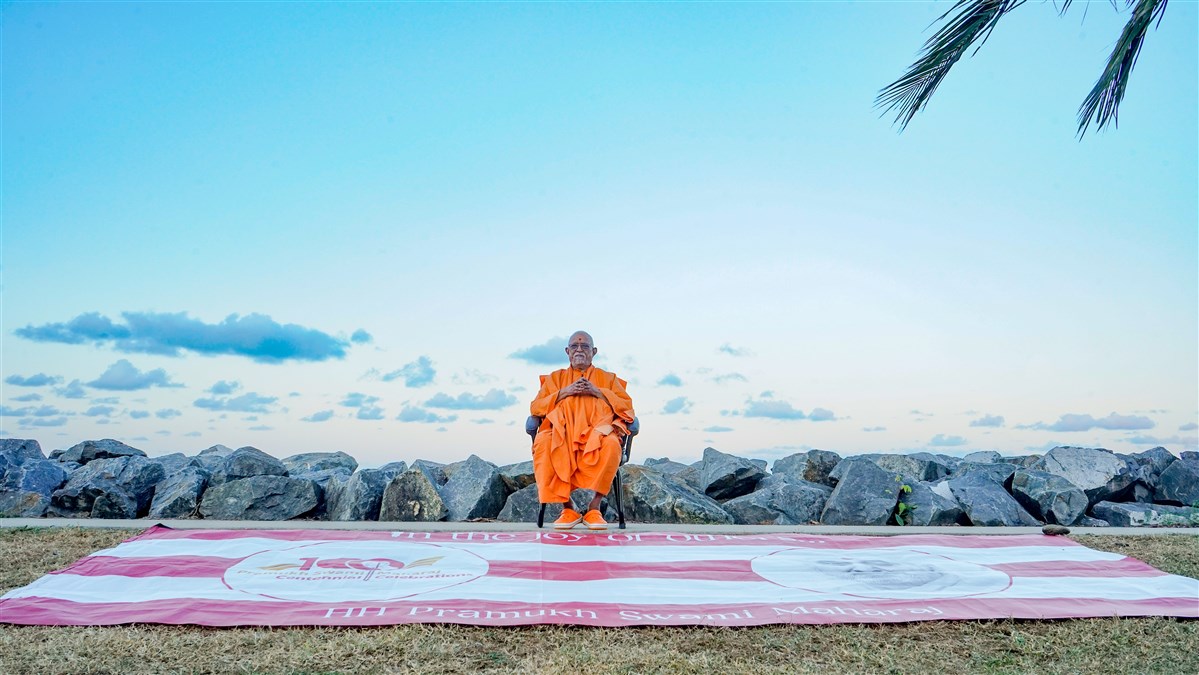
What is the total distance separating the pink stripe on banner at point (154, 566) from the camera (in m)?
4.36

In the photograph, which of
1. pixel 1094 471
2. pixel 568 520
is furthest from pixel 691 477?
pixel 1094 471

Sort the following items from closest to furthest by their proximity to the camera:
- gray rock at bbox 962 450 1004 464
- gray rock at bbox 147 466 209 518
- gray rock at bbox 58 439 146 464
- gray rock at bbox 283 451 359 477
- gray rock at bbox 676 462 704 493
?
gray rock at bbox 147 466 209 518
gray rock at bbox 676 462 704 493
gray rock at bbox 58 439 146 464
gray rock at bbox 283 451 359 477
gray rock at bbox 962 450 1004 464

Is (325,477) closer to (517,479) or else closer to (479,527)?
(517,479)

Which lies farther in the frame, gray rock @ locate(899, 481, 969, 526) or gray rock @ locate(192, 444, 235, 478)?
gray rock @ locate(192, 444, 235, 478)

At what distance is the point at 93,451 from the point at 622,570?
7.10 meters

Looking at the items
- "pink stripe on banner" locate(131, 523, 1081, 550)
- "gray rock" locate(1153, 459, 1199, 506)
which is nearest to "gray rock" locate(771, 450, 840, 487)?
"pink stripe on banner" locate(131, 523, 1081, 550)

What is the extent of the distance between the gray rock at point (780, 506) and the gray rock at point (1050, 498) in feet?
5.97

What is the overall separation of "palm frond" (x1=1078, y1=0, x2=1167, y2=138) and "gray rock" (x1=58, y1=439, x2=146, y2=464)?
9488 millimetres

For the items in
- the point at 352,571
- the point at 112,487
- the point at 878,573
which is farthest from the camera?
the point at 112,487

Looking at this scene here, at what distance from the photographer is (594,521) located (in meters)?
6.06

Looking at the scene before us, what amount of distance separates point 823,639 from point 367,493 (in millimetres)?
4262

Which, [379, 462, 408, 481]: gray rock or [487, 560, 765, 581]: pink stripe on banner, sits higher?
[379, 462, 408, 481]: gray rock

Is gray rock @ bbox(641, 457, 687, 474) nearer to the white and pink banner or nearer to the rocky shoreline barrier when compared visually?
the rocky shoreline barrier

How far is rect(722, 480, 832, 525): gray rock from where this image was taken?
22.8ft
